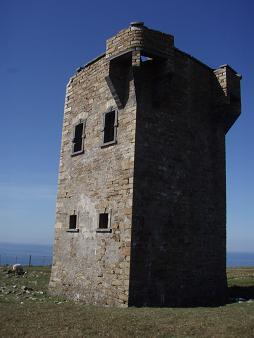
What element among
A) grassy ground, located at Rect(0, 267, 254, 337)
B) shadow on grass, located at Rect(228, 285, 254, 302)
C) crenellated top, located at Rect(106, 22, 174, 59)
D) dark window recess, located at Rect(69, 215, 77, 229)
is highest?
crenellated top, located at Rect(106, 22, 174, 59)

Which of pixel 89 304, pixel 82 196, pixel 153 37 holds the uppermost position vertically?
pixel 153 37

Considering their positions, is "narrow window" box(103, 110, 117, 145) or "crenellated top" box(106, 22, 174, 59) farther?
"narrow window" box(103, 110, 117, 145)

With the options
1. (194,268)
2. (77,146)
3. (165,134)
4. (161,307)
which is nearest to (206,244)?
(194,268)

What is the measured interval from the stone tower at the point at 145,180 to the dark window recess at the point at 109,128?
4 cm

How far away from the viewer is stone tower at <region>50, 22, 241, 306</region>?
11914mm

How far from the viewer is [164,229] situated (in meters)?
12.4

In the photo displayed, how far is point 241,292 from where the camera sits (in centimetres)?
1504

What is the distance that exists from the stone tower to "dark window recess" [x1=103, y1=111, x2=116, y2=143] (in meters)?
0.04

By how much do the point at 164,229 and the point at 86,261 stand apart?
3081 mm

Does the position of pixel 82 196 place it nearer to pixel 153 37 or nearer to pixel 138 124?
pixel 138 124

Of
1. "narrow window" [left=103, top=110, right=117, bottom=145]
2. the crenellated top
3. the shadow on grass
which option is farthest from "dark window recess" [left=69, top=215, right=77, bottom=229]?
the shadow on grass

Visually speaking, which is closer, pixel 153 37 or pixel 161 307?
pixel 161 307

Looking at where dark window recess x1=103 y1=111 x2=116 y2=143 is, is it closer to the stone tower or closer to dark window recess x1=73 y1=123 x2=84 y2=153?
the stone tower

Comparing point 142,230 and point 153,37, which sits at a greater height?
point 153,37
